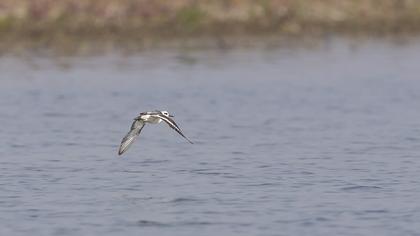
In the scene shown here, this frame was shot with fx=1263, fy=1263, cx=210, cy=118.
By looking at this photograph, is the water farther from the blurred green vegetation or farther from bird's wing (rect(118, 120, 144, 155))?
the blurred green vegetation

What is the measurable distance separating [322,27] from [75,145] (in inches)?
765

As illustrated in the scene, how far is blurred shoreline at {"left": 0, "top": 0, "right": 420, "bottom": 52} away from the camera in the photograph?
109ft

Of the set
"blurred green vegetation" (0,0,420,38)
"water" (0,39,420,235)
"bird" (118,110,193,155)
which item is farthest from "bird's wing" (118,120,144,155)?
"blurred green vegetation" (0,0,420,38)

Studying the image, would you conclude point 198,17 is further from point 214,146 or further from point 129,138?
point 129,138

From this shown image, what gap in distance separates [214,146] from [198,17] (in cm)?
1834

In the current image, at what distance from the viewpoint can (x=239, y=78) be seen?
25938 mm

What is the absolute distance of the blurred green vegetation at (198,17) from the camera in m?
33.9

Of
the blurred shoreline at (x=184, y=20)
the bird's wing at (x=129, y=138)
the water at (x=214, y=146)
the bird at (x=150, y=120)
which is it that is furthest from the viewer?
the blurred shoreline at (x=184, y=20)

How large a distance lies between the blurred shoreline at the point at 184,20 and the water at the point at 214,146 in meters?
3.50

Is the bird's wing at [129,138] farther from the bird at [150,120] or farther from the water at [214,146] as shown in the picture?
the water at [214,146]

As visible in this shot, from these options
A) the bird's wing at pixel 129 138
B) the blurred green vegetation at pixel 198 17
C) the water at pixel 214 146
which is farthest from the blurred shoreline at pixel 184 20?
the bird's wing at pixel 129 138

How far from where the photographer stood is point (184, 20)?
114 feet

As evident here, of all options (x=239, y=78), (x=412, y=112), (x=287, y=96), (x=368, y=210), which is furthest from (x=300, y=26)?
(x=368, y=210)

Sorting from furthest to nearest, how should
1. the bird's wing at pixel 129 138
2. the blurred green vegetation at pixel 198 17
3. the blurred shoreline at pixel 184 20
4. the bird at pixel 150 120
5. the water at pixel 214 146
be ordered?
1. the blurred green vegetation at pixel 198 17
2. the blurred shoreline at pixel 184 20
3. the bird's wing at pixel 129 138
4. the bird at pixel 150 120
5. the water at pixel 214 146
